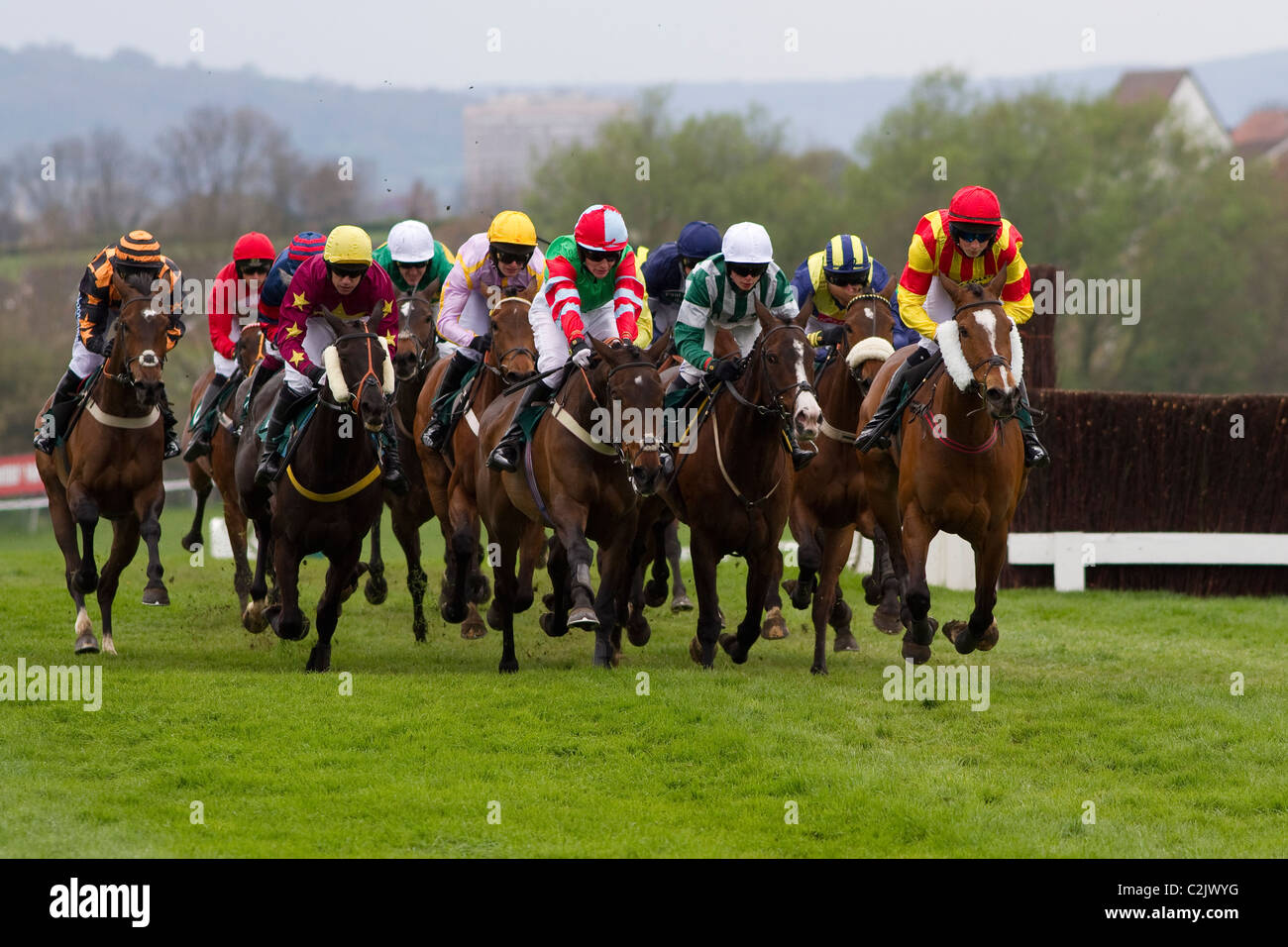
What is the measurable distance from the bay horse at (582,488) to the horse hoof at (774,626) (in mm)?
1402

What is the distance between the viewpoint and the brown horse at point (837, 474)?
1052cm

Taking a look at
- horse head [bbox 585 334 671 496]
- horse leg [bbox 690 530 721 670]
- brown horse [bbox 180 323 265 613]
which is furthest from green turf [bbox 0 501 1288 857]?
brown horse [bbox 180 323 265 613]

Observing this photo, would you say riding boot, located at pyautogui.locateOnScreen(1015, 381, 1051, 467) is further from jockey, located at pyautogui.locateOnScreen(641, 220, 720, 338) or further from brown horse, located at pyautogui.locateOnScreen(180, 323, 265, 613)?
brown horse, located at pyautogui.locateOnScreen(180, 323, 265, 613)

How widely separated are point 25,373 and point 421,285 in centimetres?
2912

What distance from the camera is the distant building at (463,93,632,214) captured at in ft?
352

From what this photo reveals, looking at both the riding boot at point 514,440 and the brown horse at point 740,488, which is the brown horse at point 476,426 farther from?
the brown horse at point 740,488

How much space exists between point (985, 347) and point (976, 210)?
1.01 metres

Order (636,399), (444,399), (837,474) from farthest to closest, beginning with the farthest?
(444,399) < (837,474) < (636,399)

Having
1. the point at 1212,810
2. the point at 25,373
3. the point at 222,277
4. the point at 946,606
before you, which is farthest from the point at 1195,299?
the point at 1212,810

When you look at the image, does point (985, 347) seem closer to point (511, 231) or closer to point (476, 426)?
point (476, 426)

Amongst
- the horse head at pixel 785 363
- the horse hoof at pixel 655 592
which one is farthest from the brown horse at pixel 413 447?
the horse head at pixel 785 363

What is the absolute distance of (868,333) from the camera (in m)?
10.8

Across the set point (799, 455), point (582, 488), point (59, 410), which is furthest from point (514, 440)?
point (59, 410)
